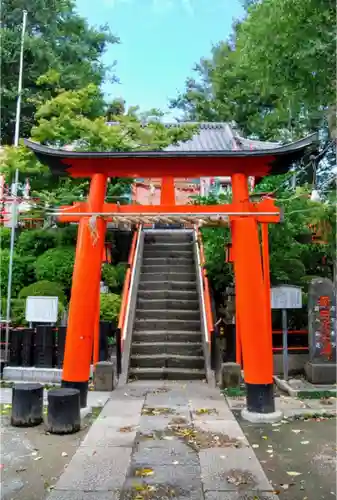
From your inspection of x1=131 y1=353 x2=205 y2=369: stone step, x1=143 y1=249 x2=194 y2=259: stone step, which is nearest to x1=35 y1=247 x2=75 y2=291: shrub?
x1=143 y1=249 x2=194 y2=259: stone step

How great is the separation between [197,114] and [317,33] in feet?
97.8

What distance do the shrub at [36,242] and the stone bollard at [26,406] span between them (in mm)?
8157

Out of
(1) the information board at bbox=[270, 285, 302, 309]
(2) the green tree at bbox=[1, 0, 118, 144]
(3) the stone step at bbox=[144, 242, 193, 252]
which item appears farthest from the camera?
(2) the green tree at bbox=[1, 0, 118, 144]

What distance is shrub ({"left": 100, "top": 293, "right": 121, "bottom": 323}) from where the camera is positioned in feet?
39.2

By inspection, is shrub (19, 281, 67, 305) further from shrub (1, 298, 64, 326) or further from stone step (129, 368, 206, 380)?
stone step (129, 368, 206, 380)

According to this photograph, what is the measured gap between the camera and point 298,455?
558 centimetres

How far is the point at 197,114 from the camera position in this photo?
3316cm

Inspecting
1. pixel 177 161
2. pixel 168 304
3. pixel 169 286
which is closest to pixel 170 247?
pixel 169 286

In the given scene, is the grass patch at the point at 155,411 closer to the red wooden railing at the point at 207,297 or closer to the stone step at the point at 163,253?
the red wooden railing at the point at 207,297

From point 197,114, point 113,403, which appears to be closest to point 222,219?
point 113,403

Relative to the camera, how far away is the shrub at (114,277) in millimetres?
13570

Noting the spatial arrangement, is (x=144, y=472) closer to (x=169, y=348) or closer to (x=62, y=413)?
(x=62, y=413)

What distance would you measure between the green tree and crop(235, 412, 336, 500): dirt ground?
13636 mm

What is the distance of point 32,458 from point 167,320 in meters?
6.71
